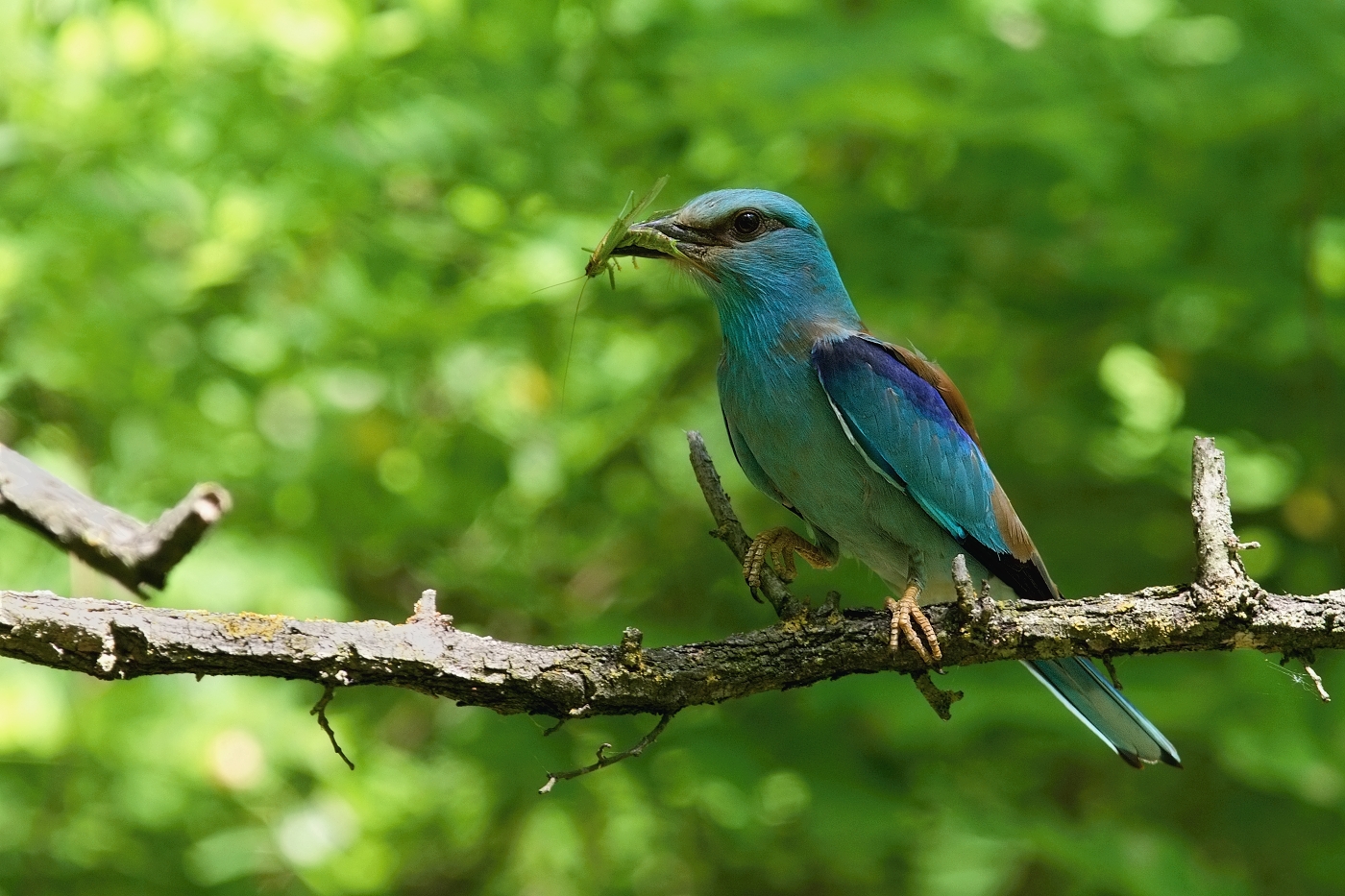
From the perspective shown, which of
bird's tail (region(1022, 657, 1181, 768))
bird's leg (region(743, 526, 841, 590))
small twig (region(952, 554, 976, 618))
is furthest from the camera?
bird's tail (region(1022, 657, 1181, 768))

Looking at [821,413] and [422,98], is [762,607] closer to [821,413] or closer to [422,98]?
[821,413]

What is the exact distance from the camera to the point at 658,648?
3.14m

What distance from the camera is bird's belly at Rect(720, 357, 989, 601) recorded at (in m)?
4.27

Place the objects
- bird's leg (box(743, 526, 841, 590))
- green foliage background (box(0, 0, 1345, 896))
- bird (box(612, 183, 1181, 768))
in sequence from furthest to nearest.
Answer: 1. green foliage background (box(0, 0, 1345, 896))
2. bird (box(612, 183, 1181, 768))
3. bird's leg (box(743, 526, 841, 590))

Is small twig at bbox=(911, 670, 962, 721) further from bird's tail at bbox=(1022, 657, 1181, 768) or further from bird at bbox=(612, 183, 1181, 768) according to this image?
bird's tail at bbox=(1022, 657, 1181, 768)

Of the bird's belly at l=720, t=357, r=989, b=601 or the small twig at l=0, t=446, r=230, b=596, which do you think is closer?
the small twig at l=0, t=446, r=230, b=596

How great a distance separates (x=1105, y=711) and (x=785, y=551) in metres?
1.19

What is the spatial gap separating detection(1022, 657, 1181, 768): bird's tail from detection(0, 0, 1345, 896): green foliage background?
23 centimetres

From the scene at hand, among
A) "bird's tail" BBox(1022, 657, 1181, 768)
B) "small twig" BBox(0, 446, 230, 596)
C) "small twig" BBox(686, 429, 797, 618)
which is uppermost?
"small twig" BBox(0, 446, 230, 596)

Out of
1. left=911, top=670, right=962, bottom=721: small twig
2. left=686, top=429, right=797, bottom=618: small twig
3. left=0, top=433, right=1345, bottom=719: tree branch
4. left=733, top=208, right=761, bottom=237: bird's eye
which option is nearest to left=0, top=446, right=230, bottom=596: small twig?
left=0, top=433, right=1345, bottom=719: tree branch

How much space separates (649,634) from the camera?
4910 millimetres

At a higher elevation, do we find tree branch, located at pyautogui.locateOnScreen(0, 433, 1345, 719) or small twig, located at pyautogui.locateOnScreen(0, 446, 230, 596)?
small twig, located at pyautogui.locateOnScreen(0, 446, 230, 596)

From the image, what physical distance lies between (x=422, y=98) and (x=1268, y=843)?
4.88 m

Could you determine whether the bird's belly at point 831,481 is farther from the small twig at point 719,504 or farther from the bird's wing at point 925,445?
the small twig at point 719,504
